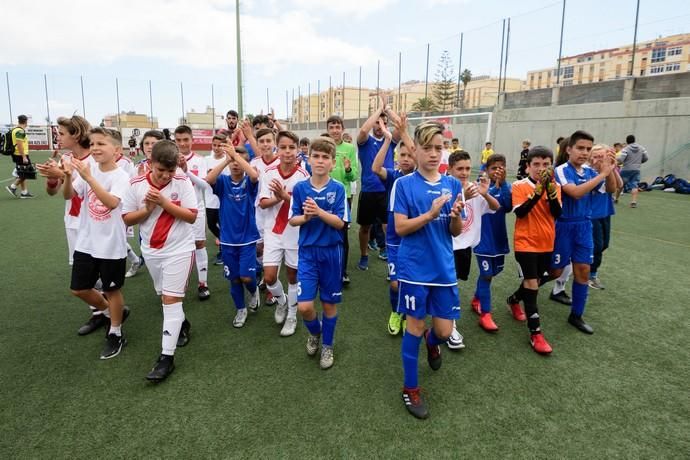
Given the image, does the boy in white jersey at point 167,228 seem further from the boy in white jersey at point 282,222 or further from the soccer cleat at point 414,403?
the soccer cleat at point 414,403

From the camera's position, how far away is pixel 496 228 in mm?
3924

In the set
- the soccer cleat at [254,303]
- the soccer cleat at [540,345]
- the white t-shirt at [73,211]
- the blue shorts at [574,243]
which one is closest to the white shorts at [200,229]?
the soccer cleat at [254,303]

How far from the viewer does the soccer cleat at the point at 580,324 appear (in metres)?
3.91

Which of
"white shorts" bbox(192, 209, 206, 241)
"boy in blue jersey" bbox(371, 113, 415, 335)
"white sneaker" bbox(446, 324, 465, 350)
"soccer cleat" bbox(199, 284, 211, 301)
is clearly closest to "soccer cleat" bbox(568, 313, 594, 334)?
"white sneaker" bbox(446, 324, 465, 350)

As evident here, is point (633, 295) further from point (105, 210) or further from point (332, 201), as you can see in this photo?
point (105, 210)

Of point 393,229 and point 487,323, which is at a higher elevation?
point 393,229

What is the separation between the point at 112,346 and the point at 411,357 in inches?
99.7

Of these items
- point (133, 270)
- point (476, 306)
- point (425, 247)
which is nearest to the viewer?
point (425, 247)

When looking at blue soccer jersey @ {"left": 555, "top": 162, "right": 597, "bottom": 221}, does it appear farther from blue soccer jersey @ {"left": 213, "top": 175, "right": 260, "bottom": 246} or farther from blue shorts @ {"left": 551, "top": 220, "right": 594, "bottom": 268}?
blue soccer jersey @ {"left": 213, "top": 175, "right": 260, "bottom": 246}

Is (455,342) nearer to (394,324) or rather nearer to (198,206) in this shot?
(394,324)

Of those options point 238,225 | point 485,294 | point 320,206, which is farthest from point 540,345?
point 238,225

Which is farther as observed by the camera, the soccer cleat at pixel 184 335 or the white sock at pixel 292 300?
the white sock at pixel 292 300

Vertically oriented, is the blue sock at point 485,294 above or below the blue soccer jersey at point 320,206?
below

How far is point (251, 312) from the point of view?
14.5 ft
